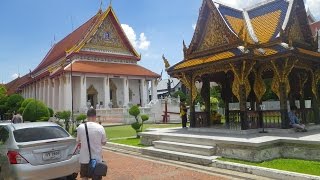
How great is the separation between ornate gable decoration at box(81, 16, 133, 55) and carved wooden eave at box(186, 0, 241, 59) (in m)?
28.6

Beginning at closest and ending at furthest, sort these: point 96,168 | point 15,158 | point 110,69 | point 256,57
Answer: point 96,168 < point 15,158 < point 256,57 < point 110,69

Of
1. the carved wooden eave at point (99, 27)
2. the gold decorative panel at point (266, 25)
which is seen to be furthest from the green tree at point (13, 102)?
the gold decorative panel at point (266, 25)

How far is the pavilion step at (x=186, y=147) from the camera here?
10.0 m

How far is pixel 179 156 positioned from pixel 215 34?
17.2 feet

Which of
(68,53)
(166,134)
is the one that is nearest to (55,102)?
(68,53)

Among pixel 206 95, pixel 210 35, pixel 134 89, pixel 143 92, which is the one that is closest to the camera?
pixel 210 35

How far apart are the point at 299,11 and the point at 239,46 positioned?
10.8ft

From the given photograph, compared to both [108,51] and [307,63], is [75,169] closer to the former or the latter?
[307,63]

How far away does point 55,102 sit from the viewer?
42469mm

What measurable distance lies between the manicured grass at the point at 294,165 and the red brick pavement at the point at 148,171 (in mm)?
1334

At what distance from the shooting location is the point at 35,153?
698cm

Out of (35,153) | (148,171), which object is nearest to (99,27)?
(148,171)

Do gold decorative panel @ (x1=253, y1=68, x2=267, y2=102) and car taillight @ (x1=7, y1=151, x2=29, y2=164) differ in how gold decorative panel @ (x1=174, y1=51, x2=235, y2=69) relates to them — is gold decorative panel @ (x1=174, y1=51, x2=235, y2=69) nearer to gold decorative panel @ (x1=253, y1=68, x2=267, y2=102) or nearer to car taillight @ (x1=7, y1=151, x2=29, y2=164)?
gold decorative panel @ (x1=253, y1=68, x2=267, y2=102)

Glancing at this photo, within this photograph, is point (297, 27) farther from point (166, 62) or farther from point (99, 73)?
point (99, 73)
